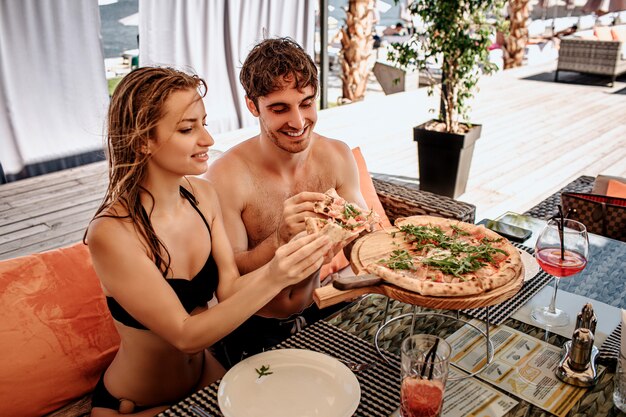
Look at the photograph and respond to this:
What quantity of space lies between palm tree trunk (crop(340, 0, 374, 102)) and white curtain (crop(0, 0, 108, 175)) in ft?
13.3

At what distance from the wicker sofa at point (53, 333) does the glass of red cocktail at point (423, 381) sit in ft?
3.41

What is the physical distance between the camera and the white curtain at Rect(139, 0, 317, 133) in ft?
19.6

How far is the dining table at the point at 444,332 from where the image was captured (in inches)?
46.8

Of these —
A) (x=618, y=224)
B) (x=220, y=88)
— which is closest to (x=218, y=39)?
(x=220, y=88)

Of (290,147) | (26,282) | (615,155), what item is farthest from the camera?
(615,155)

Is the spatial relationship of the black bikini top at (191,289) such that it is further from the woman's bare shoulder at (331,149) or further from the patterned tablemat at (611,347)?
the patterned tablemat at (611,347)

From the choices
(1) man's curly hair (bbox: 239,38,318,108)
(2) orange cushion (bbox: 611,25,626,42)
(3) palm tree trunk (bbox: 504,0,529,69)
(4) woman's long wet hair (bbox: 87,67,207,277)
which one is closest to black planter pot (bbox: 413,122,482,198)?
(1) man's curly hair (bbox: 239,38,318,108)

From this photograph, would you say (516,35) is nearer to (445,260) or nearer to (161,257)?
(445,260)

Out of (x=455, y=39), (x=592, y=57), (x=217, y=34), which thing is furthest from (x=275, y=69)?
(x=592, y=57)

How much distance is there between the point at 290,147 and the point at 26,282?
3.28 feet

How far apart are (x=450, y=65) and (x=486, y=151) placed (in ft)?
6.41

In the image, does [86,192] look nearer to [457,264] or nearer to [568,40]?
[457,264]

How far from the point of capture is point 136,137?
54.9 inches

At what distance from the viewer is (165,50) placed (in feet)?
20.2
